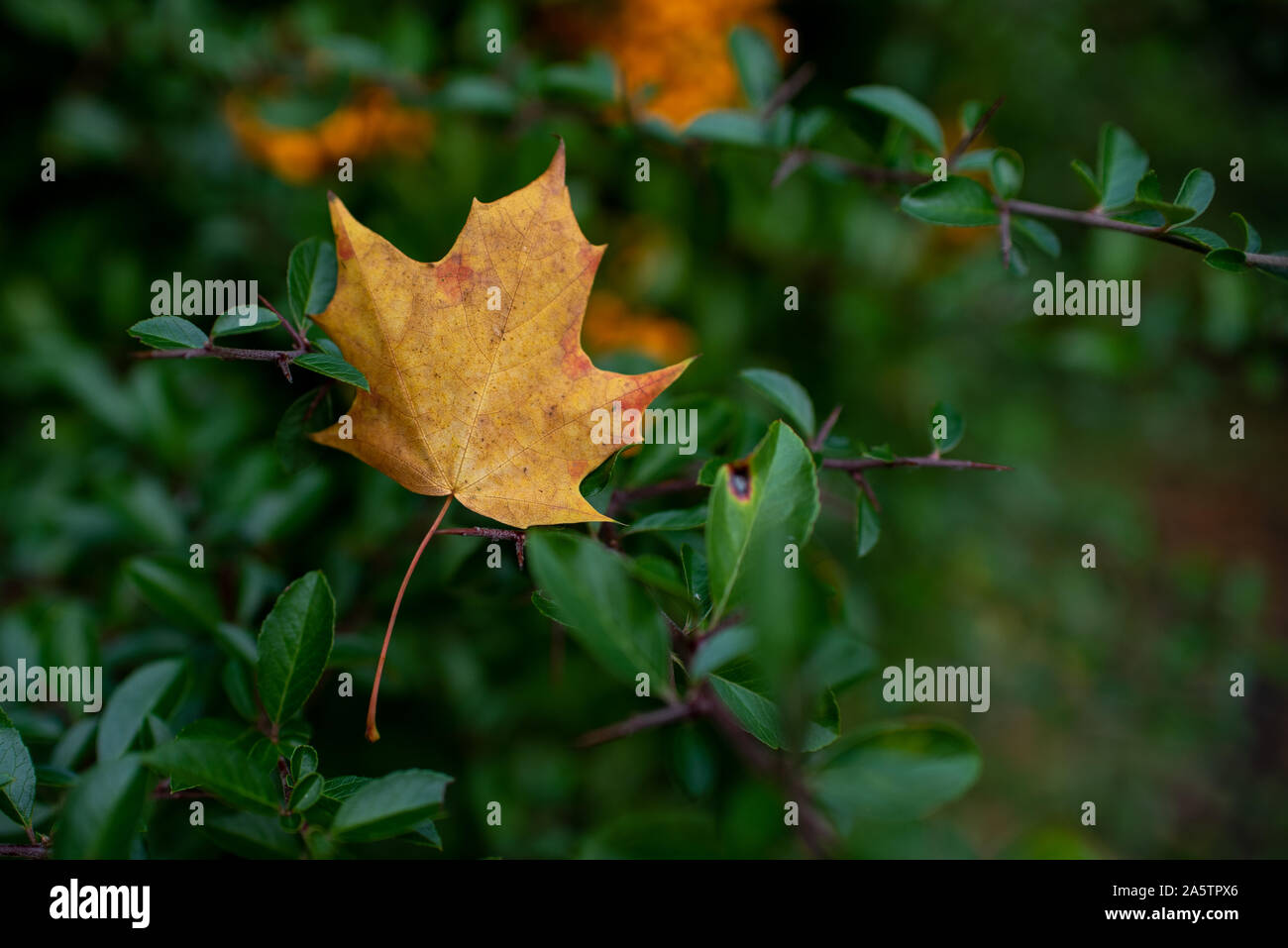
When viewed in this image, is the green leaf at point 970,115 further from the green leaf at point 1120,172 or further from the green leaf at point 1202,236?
the green leaf at point 1202,236

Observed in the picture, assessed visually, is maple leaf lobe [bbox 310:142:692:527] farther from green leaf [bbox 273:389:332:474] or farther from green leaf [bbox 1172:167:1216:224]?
green leaf [bbox 1172:167:1216:224]

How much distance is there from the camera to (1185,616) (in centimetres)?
177

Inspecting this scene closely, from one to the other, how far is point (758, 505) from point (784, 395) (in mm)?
201

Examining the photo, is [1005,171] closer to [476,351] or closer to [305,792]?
[476,351]

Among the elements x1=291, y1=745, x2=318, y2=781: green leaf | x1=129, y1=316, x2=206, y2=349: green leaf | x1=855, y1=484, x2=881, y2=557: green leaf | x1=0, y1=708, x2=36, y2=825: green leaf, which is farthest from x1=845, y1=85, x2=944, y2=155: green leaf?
x1=0, y1=708, x2=36, y2=825: green leaf

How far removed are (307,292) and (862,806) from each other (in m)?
0.53

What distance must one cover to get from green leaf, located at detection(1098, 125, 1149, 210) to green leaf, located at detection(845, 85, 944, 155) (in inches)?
5.8

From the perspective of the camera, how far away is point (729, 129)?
2.69 feet

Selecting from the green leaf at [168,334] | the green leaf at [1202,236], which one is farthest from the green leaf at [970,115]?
the green leaf at [168,334]

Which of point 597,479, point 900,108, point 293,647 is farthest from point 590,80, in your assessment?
point 293,647

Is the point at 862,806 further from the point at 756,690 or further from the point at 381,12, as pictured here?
the point at 381,12

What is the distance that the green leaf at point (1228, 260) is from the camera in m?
0.56

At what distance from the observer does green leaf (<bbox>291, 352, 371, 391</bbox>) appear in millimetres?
511
